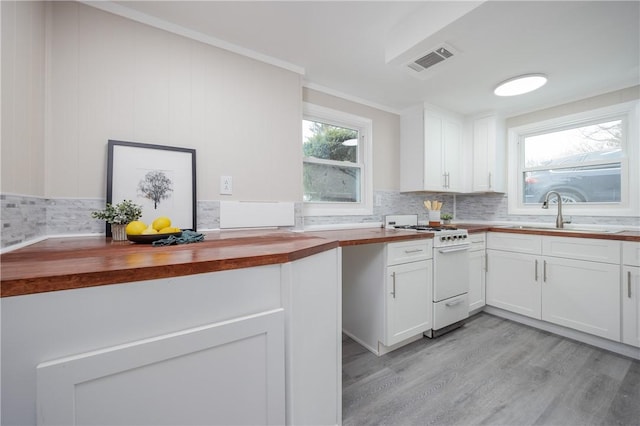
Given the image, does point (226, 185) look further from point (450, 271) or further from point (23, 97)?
point (450, 271)

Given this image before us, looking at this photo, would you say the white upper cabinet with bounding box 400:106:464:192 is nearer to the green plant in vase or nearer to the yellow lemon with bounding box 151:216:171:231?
the yellow lemon with bounding box 151:216:171:231

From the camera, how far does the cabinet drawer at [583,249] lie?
6.32 feet

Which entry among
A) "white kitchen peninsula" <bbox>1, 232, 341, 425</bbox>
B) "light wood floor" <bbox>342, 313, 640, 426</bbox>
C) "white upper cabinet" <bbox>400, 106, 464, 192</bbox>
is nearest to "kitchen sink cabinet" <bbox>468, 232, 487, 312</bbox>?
"light wood floor" <bbox>342, 313, 640, 426</bbox>

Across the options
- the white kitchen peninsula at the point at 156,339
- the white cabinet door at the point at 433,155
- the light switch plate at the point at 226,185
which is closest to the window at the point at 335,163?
the white cabinet door at the point at 433,155

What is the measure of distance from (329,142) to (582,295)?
8.39 feet

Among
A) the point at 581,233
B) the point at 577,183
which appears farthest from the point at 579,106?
the point at 581,233

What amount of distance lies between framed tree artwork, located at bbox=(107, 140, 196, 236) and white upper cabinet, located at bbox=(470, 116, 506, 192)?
3111 millimetres

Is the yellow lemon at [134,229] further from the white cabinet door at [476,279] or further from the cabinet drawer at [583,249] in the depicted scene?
the cabinet drawer at [583,249]

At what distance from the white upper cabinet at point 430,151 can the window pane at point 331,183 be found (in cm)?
66

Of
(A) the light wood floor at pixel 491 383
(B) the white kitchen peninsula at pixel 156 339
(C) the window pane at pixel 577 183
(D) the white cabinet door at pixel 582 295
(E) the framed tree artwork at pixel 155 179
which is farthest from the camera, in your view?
(C) the window pane at pixel 577 183

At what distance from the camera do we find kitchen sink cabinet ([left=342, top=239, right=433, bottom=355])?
6.12ft

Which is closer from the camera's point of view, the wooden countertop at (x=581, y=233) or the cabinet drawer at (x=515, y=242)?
the wooden countertop at (x=581, y=233)

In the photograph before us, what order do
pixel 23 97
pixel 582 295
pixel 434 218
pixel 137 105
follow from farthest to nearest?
pixel 434 218 < pixel 582 295 < pixel 137 105 < pixel 23 97

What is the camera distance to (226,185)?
70.0 inches
